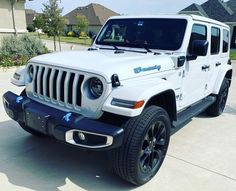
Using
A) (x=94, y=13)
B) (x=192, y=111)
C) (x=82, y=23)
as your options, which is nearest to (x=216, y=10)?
(x=82, y=23)

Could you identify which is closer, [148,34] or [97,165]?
[97,165]

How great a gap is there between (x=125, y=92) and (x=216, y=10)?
30.3m

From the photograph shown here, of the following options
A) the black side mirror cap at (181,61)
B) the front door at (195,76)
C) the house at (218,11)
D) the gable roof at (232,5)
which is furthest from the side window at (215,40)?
the gable roof at (232,5)

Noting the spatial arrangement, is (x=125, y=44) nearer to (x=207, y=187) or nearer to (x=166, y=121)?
(x=166, y=121)

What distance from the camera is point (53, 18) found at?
58.9 feet

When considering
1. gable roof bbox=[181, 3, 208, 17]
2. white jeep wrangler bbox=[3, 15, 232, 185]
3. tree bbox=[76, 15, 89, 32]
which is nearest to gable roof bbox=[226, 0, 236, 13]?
gable roof bbox=[181, 3, 208, 17]

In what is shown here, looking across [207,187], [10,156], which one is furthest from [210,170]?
[10,156]

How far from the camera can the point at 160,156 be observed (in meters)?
3.46

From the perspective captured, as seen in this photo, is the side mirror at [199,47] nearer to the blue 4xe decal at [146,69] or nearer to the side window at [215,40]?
the blue 4xe decal at [146,69]

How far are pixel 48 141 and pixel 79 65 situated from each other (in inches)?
70.7

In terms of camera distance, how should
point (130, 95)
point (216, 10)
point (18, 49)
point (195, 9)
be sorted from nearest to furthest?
1. point (130, 95)
2. point (18, 49)
3. point (195, 9)
4. point (216, 10)

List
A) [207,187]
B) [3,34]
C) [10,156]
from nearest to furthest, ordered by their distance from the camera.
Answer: [207,187], [10,156], [3,34]

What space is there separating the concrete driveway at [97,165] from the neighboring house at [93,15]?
48088mm

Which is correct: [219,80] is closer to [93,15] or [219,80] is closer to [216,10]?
[216,10]
